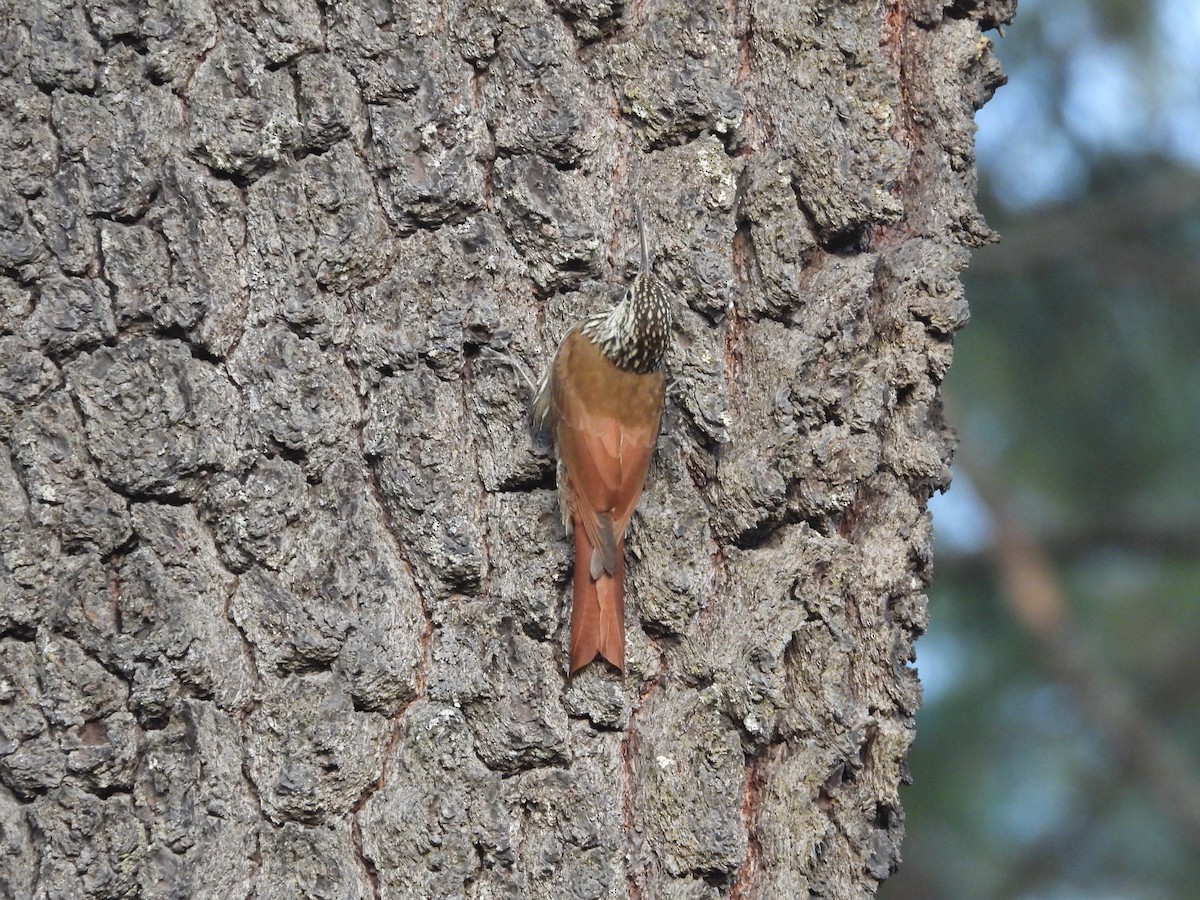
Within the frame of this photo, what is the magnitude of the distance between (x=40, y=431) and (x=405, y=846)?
74cm

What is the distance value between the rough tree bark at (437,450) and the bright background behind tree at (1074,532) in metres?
3.64

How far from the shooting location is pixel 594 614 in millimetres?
1994

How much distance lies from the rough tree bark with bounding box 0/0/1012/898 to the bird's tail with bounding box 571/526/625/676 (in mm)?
42

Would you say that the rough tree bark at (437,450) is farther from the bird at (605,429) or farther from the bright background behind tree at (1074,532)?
the bright background behind tree at (1074,532)

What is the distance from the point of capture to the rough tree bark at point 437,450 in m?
1.90

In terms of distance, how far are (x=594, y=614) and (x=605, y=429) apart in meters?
0.36

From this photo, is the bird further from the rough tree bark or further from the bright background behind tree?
the bright background behind tree

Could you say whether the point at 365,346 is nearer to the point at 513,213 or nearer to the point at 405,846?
the point at 513,213

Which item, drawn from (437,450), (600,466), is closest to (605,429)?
(600,466)

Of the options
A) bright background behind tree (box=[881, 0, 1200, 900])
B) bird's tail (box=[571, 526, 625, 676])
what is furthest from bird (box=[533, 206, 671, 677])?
bright background behind tree (box=[881, 0, 1200, 900])

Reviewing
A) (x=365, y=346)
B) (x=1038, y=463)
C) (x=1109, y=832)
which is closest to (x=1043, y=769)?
(x=1109, y=832)

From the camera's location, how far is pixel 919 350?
2199mm

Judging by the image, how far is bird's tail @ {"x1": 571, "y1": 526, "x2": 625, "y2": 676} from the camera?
199 centimetres

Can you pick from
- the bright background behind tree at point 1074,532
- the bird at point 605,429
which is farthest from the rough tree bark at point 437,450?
the bright background behind tree at point 1074,532
